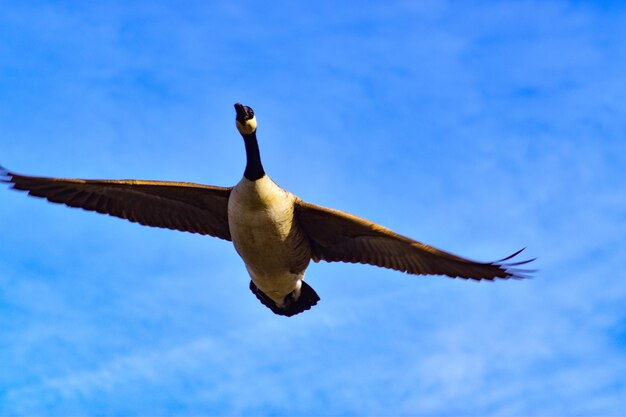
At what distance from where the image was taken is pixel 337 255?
44.1 feet

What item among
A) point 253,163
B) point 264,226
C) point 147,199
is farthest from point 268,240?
point 147,199

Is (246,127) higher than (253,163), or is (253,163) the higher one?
(246,127)

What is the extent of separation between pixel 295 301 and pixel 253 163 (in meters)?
2.72

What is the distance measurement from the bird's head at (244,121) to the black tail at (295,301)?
8.47 feet

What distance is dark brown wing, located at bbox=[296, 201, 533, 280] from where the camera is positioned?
40.7 ft

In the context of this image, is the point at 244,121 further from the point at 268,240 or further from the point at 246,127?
the point at 268,240

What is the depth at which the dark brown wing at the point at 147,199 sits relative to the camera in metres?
12.9

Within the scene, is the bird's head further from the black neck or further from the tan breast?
the tan breast

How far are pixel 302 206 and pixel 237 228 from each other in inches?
41.6

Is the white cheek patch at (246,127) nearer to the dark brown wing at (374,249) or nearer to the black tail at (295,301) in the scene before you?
the dark brown wing at (374,249)

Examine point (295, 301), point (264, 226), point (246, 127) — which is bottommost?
point (295, 301)

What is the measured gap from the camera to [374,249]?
13.2 meters

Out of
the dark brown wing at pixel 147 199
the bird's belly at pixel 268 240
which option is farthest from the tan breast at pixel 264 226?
the dark brown wing at pixel 147 199

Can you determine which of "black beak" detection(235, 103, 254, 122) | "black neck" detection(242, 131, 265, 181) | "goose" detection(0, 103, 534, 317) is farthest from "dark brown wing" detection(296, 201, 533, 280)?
"black beak" detection(235, 103, 254, 122)
